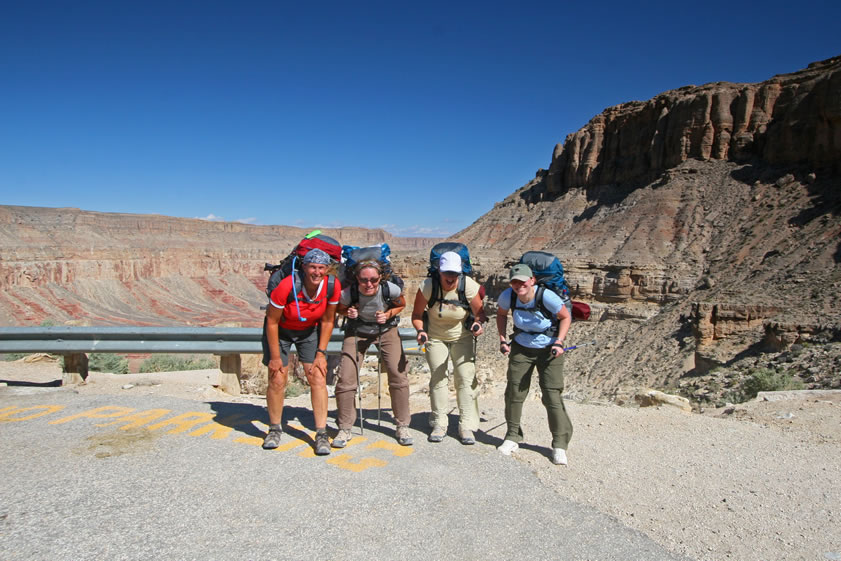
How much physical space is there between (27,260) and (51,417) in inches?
2984

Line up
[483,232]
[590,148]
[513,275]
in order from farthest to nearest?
1. [483,232]
2. [590,148]
3. [513,275]

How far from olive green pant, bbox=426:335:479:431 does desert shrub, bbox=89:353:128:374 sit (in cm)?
793

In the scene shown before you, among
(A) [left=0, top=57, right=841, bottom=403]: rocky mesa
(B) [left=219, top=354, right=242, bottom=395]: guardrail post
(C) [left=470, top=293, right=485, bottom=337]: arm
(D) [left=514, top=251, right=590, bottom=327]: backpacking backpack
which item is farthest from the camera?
(A) [left=0, top=57, right=841, bottom=403]: rocky mesa

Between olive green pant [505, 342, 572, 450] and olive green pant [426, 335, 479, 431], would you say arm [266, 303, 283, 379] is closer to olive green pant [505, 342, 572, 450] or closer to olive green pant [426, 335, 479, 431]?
olive green pant [426, 335, 479, 431]

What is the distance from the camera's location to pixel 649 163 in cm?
5041

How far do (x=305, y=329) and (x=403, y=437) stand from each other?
1.31m

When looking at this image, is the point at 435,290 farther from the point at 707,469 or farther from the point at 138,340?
the point at 138,340

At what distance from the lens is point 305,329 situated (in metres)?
4.73

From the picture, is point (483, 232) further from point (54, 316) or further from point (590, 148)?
point (54, 316)

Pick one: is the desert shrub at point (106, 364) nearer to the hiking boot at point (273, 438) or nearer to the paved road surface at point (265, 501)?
the paved road surface at point (265, 501)

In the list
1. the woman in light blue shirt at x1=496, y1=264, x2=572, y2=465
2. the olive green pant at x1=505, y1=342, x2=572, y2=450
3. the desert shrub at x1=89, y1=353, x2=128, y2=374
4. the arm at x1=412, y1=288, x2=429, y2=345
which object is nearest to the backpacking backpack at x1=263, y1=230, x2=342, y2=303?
the arm at x1=412, y1=288, x2=429, y2=345

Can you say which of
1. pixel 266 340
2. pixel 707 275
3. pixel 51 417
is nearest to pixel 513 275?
pixel 266 340

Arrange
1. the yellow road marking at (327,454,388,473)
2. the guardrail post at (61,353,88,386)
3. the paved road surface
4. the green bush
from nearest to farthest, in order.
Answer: the paved road surface, the yellow road marking at (327,454,388,473), the guardrail post at (61,353,88,386), the green bush

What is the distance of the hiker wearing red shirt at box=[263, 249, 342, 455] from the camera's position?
4.46 meters
